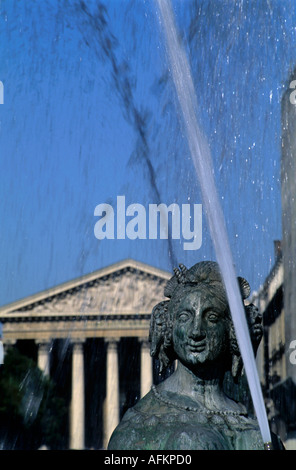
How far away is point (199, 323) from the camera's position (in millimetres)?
4543

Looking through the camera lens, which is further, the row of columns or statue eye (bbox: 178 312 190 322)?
the row of columns

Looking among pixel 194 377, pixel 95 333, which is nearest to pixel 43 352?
pixel 95 333

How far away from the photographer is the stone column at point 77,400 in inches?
2577

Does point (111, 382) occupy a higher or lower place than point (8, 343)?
lower

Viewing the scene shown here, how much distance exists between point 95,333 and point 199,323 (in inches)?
2666

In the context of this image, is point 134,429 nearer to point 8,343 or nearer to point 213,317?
point 213,317

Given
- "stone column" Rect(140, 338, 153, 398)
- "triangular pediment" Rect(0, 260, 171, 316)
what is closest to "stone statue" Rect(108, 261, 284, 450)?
"triangular pediment" Rect(0, 260, 171, 316)

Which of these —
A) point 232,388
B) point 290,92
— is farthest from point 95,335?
point 232,388

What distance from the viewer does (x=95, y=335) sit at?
72.4 meters

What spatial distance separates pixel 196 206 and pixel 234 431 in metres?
7.98

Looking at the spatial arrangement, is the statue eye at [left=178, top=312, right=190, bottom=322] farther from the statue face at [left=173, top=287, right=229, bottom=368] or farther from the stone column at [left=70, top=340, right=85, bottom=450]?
the stone column at [left=70, top=340, right=85, bottom=450]

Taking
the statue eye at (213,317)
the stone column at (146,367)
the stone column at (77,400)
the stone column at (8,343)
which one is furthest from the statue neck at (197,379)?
the stone column at (77,400)

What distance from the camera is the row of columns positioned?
2534 inches

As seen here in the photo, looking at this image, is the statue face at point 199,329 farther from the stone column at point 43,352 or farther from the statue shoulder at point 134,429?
the stone column at point 43,352
